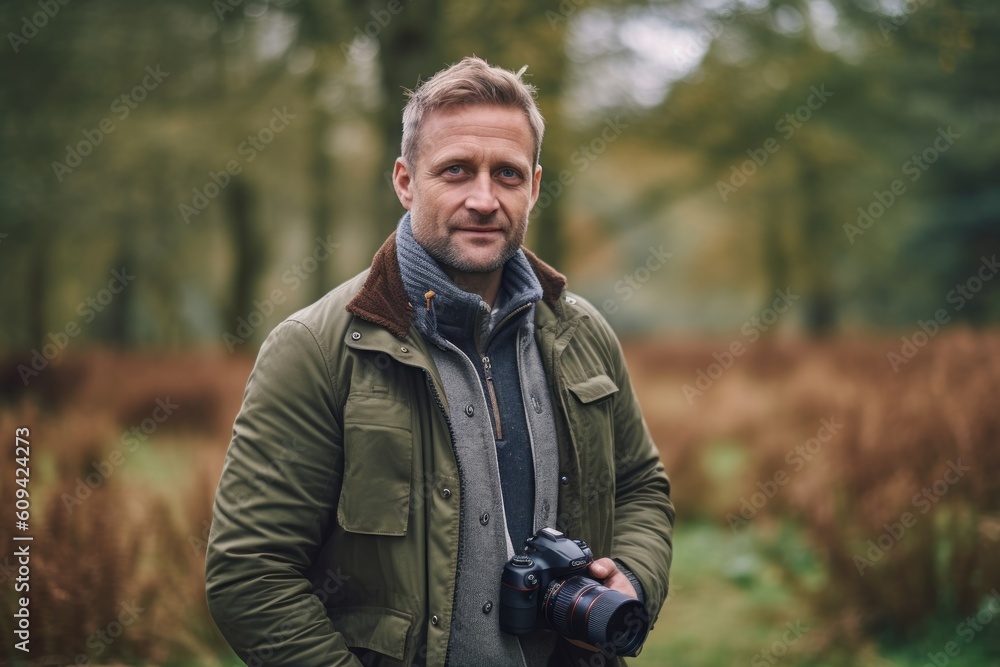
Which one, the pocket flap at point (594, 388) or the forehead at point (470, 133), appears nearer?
the forehead at point (470, 133)

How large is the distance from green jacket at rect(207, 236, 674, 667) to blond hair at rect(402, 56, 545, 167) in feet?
1.53

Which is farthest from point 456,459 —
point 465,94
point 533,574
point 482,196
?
point 465,94

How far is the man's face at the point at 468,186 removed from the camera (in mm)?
2287

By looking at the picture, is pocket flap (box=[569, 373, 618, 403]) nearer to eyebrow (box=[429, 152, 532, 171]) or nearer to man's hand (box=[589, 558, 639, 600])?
man's hand (box=[589, 558, 639, 600])

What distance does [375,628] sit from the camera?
2113 mm

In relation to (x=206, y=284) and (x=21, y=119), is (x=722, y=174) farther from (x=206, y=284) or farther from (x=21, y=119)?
(x=206, y=284)

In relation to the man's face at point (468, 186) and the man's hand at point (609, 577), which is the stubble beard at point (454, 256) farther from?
the man's hand at point (609, 577)

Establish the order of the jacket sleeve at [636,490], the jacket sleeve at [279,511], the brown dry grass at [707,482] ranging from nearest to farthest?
the jacket sleeve at [279,511] < the jacket sleeve at [636,490] < the brown dry grass at [707,482]

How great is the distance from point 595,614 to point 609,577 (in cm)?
23

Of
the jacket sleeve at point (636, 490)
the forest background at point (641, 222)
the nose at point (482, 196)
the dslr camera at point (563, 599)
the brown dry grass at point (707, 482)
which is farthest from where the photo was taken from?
the forest background at point (641, 222)

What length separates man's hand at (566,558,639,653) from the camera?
7.56ft

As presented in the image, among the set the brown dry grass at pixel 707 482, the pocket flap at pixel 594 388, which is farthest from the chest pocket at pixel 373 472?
the brown dry grass at pixel 707 482

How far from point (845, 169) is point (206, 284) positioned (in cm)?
1522

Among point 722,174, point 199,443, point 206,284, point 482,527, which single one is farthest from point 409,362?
point 206,284
